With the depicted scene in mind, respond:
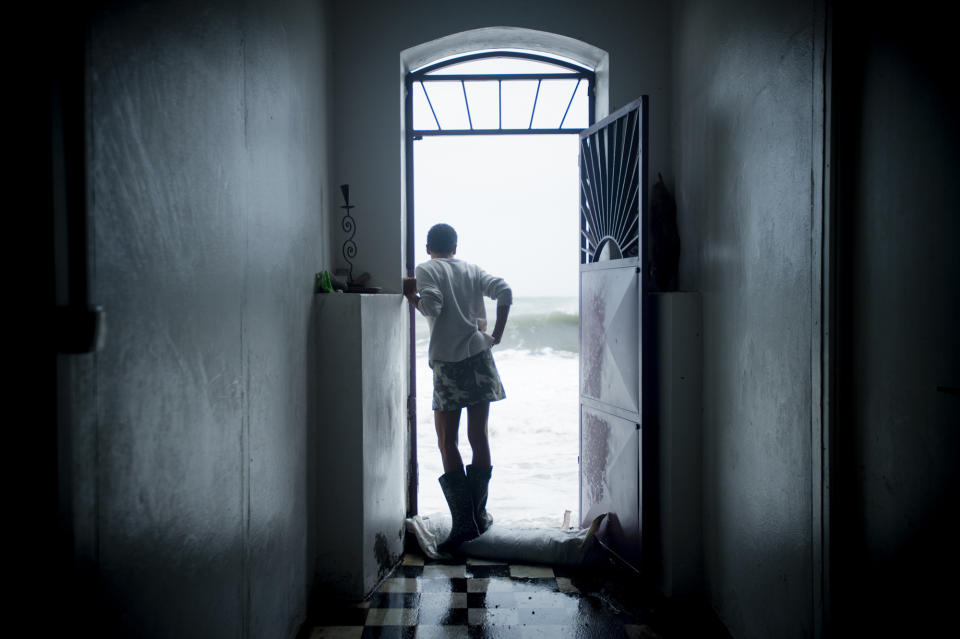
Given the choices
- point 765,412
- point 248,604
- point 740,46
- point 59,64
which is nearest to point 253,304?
point 248,604

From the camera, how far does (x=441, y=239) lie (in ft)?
11.7

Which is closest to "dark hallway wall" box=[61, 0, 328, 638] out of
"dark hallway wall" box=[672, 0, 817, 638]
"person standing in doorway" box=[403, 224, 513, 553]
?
"person standing in doorway" box=[403, 224, 513, 553]

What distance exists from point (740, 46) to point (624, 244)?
3.39 ft

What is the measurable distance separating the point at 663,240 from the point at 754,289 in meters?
0.88

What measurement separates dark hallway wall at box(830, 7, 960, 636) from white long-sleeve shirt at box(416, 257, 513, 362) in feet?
6.48

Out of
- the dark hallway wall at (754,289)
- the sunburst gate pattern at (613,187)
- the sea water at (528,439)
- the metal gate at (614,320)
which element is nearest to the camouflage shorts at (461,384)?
the metal gate at (614,320)

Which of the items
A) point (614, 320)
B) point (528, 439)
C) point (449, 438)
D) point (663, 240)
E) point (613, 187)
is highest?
point (613, 187)

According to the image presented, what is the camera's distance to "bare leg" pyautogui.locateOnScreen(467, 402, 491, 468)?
3529 mm

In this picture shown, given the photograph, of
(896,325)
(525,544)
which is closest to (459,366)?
(525,544)

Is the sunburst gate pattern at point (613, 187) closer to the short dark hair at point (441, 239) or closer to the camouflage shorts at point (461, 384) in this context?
the short dark hair at point (441, 239)

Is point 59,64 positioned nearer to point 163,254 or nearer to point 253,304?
point 163,254

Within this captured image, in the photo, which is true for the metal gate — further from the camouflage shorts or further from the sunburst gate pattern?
the camouflage shorts

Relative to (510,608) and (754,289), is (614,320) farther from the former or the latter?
(510,608)

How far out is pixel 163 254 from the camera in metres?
1.36
